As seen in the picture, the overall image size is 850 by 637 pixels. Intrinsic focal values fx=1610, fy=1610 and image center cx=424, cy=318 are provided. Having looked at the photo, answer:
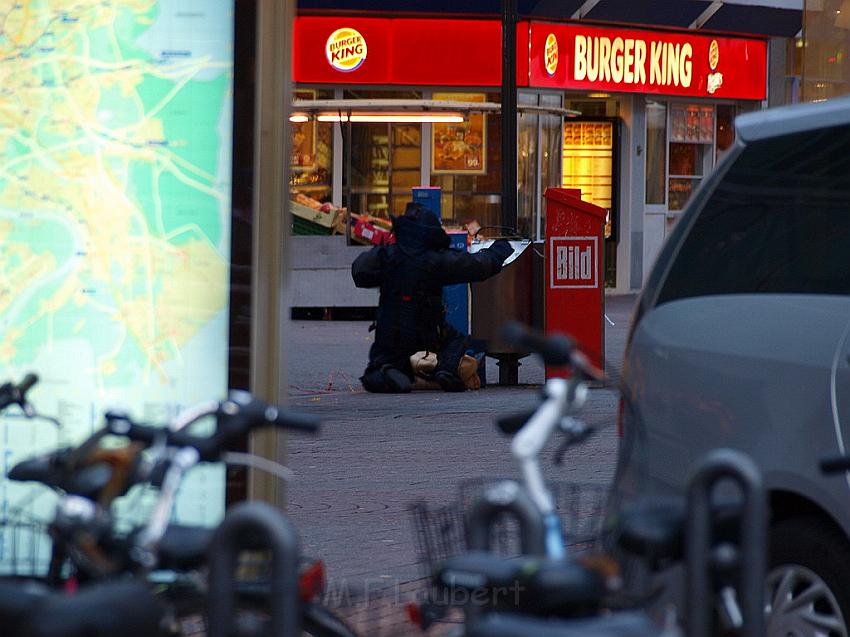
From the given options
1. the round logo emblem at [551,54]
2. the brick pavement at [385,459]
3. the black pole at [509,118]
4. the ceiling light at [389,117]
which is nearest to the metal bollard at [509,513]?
the brick pavement at [385,459]

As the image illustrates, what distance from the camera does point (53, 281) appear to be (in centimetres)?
526

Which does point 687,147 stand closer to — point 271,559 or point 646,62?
point 646,62

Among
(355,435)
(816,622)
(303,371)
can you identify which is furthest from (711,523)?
(303,371)

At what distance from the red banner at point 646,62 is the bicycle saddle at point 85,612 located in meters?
21.7

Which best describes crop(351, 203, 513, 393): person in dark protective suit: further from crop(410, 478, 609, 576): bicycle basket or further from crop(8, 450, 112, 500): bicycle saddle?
crop(8, 450, 112, 500): bicycle saddle

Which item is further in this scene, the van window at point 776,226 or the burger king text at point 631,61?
the burger king text at point 631,61

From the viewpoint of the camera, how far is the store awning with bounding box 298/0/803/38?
76.6 ft

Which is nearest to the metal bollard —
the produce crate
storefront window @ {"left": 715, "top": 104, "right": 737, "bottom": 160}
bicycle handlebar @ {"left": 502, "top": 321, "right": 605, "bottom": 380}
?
bicycle handlebar @ {"left": 502, "top": 321, "right": 605, "bottom": 380}

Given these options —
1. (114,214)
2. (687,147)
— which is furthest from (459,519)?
(687,147)

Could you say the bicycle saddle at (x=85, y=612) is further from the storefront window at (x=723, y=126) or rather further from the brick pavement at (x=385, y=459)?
the storefront window at (x=723, y=126)

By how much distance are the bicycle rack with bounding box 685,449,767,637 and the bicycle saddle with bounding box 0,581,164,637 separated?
102 centimetres

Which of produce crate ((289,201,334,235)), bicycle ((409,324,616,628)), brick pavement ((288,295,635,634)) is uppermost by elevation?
produce crate ((289,201,334,235))

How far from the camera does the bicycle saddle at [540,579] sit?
8.93ft

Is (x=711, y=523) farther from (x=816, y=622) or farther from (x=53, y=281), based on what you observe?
(x=53, y=281)
